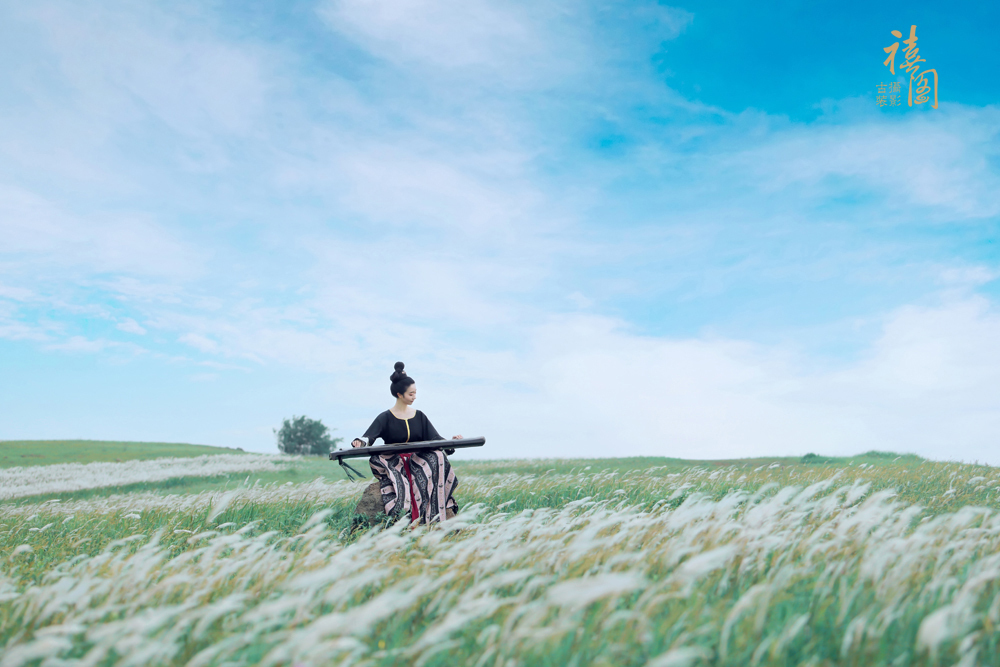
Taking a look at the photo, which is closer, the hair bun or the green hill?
the hair bun

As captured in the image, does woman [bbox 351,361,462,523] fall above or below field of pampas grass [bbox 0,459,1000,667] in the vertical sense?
above

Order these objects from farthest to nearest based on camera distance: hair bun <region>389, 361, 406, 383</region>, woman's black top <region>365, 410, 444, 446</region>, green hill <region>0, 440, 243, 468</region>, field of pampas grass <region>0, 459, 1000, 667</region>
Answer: green hill <region>0, 440, 243, 468</region>, hair bun <region>389, 361, 406, 383</region>, woman's black top <region>365, 410, 444, 446</region>, field of pampas grass <region>0, 459, 1000, 667</region>

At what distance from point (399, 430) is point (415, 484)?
2.53 feet

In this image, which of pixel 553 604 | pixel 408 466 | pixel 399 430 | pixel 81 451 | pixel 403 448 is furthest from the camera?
pixel 81 451

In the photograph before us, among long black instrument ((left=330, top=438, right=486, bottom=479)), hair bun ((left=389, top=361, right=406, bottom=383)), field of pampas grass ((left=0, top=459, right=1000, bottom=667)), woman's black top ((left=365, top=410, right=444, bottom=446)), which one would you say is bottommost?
field of pampas grass ((left=0, top=459, right=1000, bottom=667))

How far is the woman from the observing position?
331 inches

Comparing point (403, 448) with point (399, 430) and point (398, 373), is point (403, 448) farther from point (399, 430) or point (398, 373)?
point (398, 373)

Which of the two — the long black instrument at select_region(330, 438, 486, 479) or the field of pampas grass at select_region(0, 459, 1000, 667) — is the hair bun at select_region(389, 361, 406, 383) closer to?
the long black instrument at select_region(330, 438, 486, 479)

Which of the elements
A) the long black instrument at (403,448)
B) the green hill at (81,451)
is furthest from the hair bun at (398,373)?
the green hill at (81,451)

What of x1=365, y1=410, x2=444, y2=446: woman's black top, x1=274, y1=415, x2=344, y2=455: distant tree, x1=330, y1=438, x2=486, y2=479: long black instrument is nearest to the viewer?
x1=330, y1=438, x2=486, y2=479: long black instrument

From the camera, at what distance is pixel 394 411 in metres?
8.91

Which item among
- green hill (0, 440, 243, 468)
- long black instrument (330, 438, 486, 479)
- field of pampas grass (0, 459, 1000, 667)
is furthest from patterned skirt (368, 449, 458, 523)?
green hill (0, 440, 243, 468)

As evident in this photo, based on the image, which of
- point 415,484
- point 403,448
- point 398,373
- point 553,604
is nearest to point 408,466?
point 415,484

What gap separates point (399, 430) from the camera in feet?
29.0
